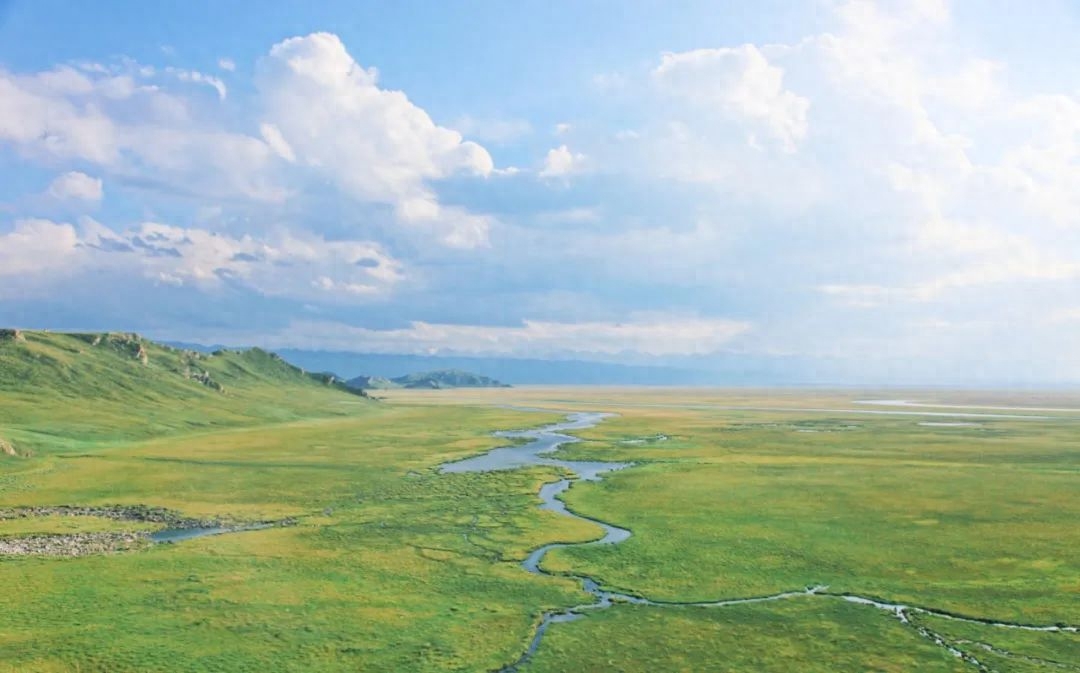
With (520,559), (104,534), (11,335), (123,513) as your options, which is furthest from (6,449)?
(11,335)

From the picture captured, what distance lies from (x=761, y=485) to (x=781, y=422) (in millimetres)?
101371

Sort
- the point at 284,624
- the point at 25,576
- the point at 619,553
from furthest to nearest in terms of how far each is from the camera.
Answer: the point at 619,553, the point at 25,576, the point at 284,624

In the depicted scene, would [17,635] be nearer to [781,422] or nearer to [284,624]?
[284,624]

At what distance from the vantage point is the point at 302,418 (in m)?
175

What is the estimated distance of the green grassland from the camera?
30.0m

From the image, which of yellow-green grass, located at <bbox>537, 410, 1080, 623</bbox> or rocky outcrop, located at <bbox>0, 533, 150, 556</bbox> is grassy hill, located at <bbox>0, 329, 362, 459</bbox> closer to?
rocky outcrop, located at <bbox>0, 533, 150, 556</bbox>

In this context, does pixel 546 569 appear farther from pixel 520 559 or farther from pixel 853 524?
→ pixel 853 524

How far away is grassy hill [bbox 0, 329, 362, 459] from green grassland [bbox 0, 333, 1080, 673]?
8.57m

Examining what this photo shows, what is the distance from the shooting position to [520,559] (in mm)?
44344

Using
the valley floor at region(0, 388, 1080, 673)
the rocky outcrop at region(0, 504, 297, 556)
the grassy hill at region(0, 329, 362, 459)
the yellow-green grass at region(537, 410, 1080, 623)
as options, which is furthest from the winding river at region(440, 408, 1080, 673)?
the grassy hill at region(0, 329, 362, 459)

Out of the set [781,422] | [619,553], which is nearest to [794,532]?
[619,553]

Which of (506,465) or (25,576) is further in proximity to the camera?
(506,465)

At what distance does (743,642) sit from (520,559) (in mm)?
17417

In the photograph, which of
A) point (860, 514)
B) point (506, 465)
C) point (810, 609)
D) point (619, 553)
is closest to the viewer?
point (810, 609)
